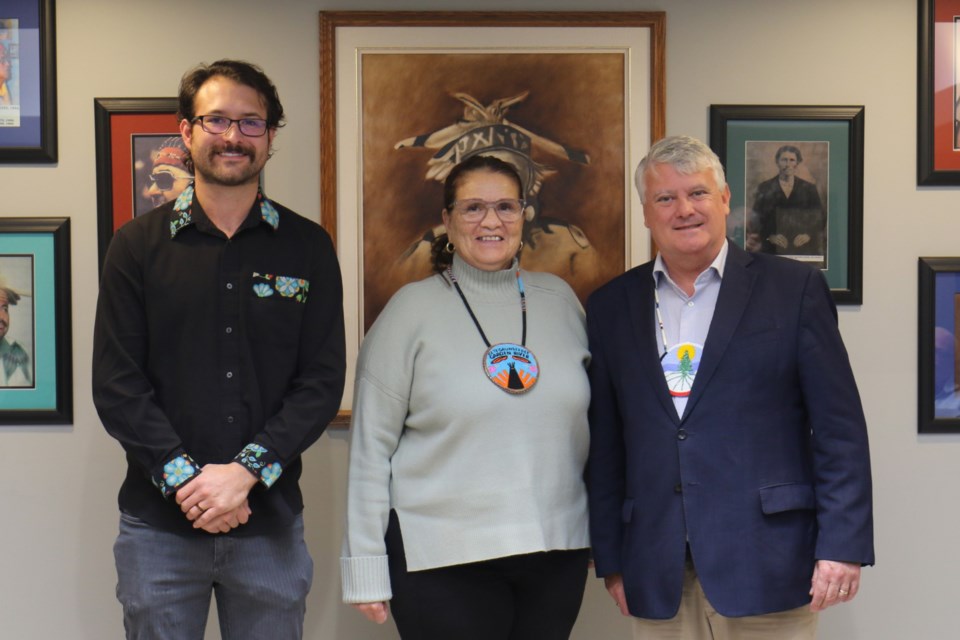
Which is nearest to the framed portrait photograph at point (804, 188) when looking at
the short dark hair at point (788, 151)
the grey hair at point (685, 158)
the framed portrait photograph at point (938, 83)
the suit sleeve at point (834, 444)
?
the short dark hair at point (788, 151)

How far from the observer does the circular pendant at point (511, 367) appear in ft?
6.85

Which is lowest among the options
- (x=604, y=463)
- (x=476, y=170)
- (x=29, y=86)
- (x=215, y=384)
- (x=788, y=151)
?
(x=604, y=463)

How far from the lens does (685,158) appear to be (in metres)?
2.12

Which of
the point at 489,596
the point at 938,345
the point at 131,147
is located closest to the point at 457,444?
the point at 489,596

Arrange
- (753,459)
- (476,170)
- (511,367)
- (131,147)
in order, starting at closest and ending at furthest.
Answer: (753,459) < (511,367) < (476,170) < (131,147)

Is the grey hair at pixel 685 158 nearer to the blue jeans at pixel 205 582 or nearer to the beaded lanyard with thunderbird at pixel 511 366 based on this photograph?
the beaded lanyard with thunderbird at pixel 511 366

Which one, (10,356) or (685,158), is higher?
(685,158)

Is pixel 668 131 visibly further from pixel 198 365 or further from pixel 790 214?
pixel 198 365

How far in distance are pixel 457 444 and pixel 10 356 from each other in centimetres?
151

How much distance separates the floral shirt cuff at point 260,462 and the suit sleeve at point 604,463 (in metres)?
0.72

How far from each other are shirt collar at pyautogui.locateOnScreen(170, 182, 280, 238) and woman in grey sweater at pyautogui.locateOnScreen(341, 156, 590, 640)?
34cm

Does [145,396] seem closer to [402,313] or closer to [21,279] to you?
[402,313]

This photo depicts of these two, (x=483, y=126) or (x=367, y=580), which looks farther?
(x=483, y=126)

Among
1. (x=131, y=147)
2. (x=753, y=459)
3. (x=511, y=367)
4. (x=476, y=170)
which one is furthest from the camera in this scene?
(x=131, y=147)
